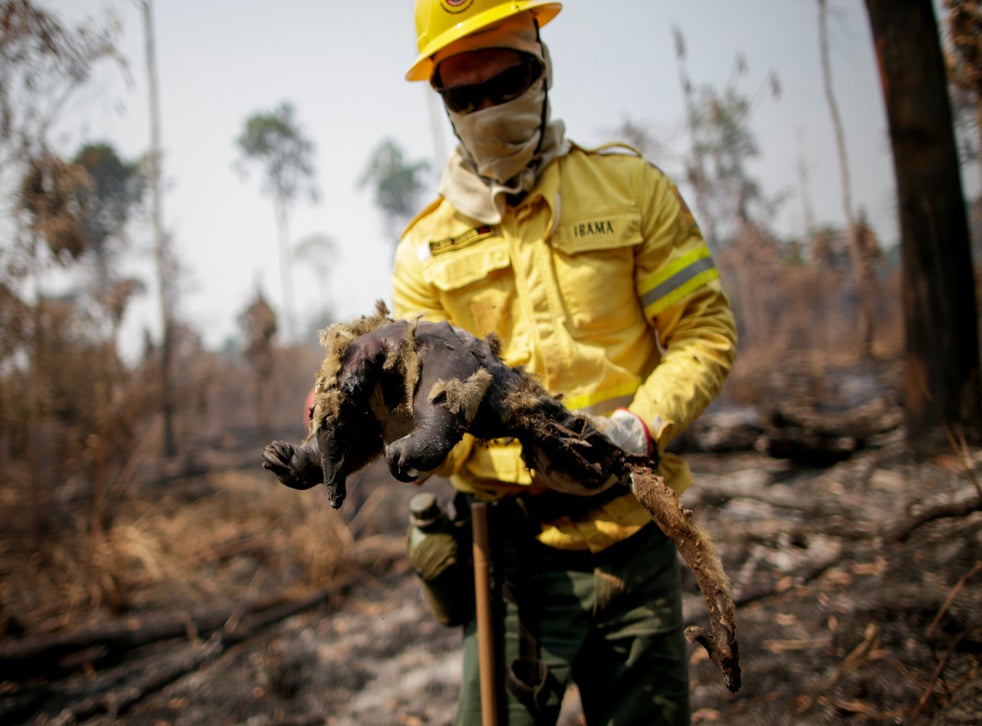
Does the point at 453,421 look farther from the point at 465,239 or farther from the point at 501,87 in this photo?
the point at 501,87

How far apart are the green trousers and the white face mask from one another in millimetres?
1016

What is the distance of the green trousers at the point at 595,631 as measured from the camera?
139 centimetres

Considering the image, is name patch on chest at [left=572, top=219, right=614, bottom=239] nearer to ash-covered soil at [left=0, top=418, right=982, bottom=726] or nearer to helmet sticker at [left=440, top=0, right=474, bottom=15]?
helmet sticker at [left=440, top=0, right=474, bottom=15]

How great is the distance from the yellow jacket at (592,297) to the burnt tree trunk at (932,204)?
3.92 metres

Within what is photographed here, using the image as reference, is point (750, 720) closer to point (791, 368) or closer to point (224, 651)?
point (224, 651)

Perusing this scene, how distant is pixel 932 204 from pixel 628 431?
14.9 feet

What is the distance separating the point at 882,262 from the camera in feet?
47.2

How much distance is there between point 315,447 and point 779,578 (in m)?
3.64

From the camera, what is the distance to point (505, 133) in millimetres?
1487

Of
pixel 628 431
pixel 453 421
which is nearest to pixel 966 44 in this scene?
pixel 628 431

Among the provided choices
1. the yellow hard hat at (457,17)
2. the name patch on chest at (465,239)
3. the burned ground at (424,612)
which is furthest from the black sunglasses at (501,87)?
the burned ground at (424,612)

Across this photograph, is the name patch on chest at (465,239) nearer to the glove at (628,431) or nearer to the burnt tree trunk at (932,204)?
the glove at (628,431)

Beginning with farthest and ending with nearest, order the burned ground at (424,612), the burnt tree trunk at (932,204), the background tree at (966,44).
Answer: the burnt tree trunk at (932,204), the background tree at (966,44), the burned ground at (424,612)

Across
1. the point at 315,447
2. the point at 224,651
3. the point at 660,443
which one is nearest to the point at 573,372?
the point at 660,443
